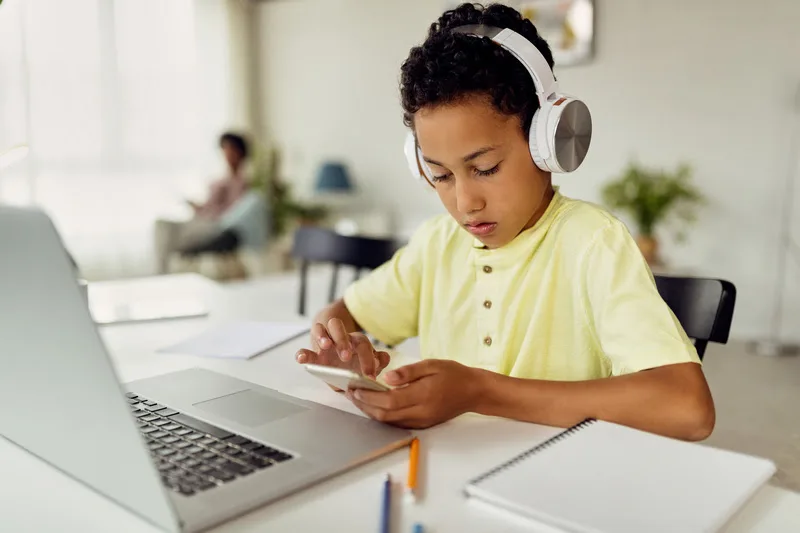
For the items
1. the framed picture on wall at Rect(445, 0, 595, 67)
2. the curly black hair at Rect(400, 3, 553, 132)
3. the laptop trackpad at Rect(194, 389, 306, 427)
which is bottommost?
the laptop trackpad at Rect(194, 389, 306, 427)

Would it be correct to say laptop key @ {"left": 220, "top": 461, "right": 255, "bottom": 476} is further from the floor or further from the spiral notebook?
the floor

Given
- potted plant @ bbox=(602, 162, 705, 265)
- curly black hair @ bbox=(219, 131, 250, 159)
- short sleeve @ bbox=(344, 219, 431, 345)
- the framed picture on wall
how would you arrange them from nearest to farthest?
1. short sleeve @ bbox=(344, 219, 431, 345)
2. potted plant @ bbox=(602, 162, 705, 265)
3. the framed picture on wall
4. curly black hair @ bbox=(219, 131, 250, 159)

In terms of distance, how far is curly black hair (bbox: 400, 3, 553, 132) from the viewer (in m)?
0.90

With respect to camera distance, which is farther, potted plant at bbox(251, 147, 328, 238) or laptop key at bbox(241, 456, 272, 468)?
potted plant at bbox(251, 147, 328, 238)

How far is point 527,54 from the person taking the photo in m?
0.90

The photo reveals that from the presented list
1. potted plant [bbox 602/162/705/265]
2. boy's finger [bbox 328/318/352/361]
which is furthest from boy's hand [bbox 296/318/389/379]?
potted plant [bbox 602/162/705/265]

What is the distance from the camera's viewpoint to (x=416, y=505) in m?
0.58

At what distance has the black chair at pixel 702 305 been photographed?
1.01 m

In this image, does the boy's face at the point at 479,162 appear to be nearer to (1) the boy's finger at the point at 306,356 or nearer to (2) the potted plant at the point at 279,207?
(1) the boy's finger at the point at 306,356

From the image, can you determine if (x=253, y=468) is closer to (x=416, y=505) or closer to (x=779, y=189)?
(x=416, y=505)

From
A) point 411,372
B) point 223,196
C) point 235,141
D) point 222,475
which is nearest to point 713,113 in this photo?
point 235,141

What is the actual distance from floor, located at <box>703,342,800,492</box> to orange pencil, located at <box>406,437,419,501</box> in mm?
1506

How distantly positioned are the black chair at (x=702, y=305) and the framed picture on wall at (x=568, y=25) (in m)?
3.17

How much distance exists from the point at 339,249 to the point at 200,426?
1.10m
